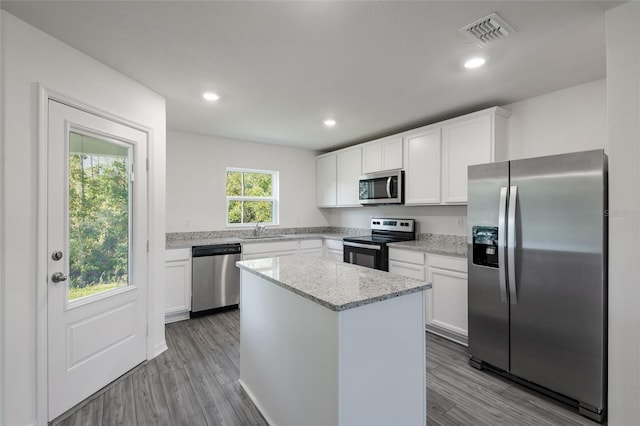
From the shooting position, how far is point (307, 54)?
2.09 m

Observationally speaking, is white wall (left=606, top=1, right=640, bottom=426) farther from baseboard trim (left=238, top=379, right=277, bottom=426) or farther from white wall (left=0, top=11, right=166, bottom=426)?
white wall (left=0, top=11, right=166, bottom=426)

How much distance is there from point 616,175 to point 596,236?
41cm

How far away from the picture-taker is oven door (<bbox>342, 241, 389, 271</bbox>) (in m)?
3.65

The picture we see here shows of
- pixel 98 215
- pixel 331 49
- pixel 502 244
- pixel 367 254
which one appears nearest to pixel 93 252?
pixel 98 215

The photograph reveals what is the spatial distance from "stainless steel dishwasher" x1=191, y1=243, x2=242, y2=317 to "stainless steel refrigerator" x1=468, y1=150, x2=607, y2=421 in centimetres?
280

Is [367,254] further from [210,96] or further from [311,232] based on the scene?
[210,96]

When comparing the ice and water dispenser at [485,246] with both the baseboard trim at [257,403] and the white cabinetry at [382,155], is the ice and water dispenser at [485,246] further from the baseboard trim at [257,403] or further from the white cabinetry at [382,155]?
the baseboard trim at [257,403]

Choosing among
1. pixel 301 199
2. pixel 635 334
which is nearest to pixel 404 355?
pixel 635 334

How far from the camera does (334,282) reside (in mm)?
1659

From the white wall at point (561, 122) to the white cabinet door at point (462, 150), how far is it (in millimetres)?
333

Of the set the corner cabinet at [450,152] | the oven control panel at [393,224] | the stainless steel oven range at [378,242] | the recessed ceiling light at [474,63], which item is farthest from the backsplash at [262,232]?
the recessed ceiling light at [474,63]

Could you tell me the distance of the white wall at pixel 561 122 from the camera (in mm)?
2527

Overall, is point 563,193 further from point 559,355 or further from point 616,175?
point 559,355

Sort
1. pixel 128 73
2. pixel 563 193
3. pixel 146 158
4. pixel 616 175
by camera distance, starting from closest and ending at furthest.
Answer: pixel 616 175 < pixel 563 193 < pixel 128 73 < pixel 146 158
